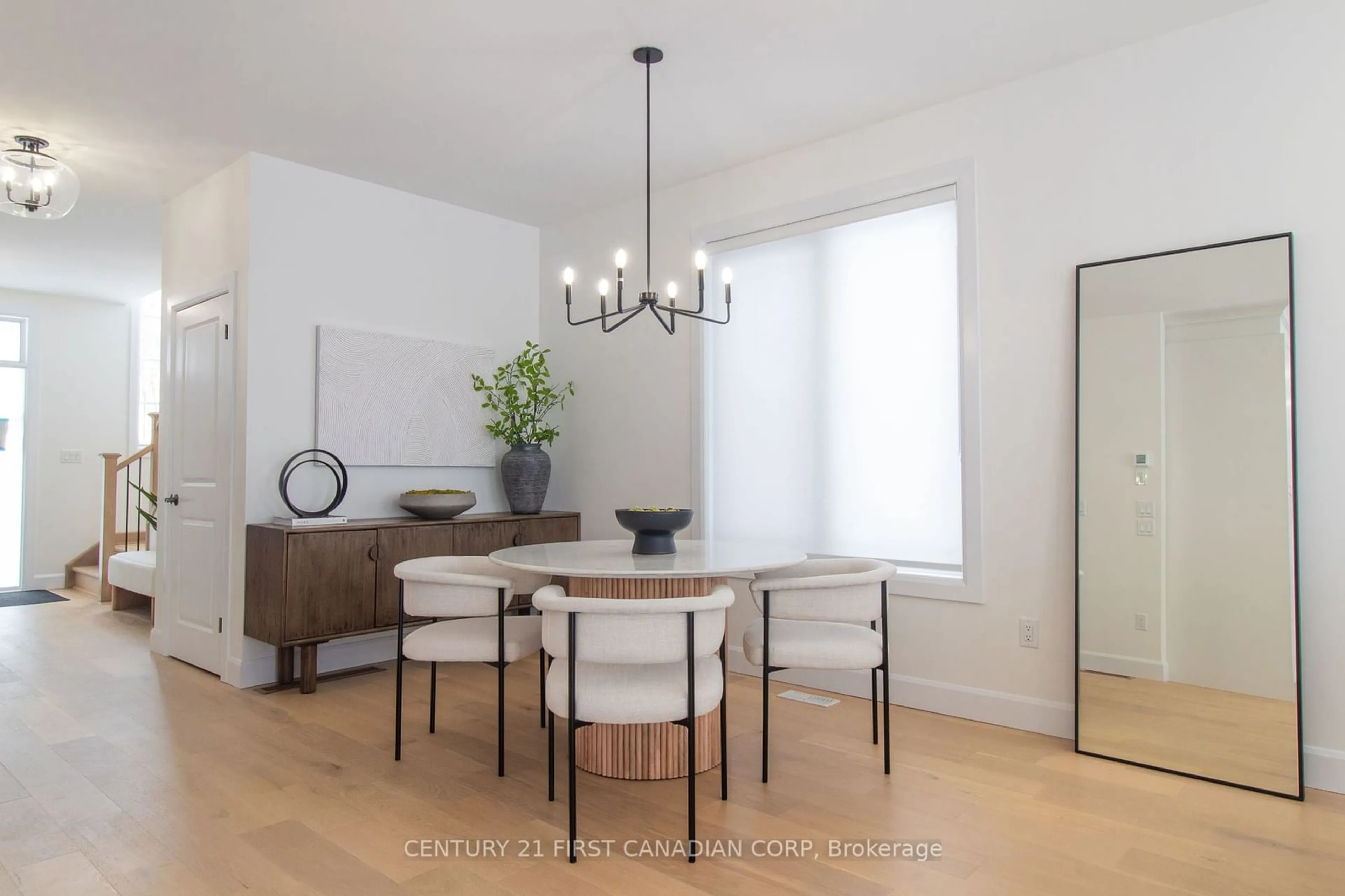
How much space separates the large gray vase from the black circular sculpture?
3.06ft

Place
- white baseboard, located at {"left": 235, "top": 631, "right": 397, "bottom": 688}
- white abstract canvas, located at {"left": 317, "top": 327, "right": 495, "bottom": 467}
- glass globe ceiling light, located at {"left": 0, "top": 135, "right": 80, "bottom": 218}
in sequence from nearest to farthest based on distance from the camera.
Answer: glass globe ceiling light, located at {"left": 0, "top": 135, "right": 80, "bottom": 218}, white baseboard, located at {"left": 235, "top": 631, "right": 397, "bottom": 688}, white abstract canvas, located at {"left": 317, "top": 327, "right": 495, "bottom": 467}

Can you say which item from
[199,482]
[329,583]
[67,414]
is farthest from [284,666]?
[67,414]

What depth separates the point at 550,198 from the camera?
4875 mm

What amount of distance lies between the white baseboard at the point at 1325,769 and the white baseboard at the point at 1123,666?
17.9 inches

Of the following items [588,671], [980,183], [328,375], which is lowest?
[588,671]

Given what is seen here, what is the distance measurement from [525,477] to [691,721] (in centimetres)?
286

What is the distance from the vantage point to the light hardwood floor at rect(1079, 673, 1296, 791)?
2.64 meters

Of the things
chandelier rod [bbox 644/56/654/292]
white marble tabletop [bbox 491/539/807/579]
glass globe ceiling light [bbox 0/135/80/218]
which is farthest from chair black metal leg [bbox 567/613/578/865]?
glass globe ceiling light [bbox 0/135/80/218]

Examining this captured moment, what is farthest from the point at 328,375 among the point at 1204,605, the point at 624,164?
the point at 1204,605

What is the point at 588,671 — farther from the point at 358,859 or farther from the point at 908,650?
the point at 908,650

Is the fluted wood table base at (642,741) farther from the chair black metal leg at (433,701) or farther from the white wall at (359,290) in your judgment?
the white wall at (359,290)

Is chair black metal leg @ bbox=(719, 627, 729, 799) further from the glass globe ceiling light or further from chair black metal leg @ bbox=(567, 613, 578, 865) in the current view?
the glass globe ceiling light

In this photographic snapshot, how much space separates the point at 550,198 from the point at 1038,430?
3.09m

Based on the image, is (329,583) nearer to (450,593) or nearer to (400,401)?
(400,401)
